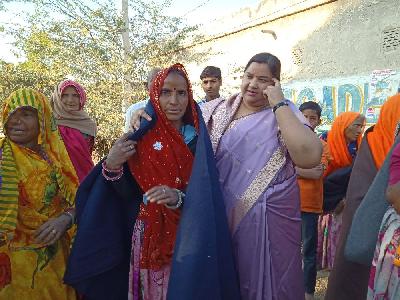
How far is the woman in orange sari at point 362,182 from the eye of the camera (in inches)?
81.8

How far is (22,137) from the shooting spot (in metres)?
2.08

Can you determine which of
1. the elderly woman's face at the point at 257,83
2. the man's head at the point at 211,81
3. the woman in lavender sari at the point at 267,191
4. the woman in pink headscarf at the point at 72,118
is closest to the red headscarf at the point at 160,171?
the woman in lavender sari at the point at 267,191

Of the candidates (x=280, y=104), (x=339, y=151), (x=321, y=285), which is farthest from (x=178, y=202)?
(x=321, y=285)

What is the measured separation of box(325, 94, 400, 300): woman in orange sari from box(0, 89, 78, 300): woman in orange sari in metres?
1.69

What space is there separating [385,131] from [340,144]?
5.55 ft

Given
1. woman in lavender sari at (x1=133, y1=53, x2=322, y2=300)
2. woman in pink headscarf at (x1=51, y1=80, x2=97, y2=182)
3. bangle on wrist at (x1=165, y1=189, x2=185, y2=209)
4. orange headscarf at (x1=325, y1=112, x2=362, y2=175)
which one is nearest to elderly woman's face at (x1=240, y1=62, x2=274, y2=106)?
woman in lavender sari at (x1=133, y1=53, x2=322, y2=300)

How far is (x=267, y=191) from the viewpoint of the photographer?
76.2 inches

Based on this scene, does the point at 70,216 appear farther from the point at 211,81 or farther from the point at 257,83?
the point at 211,81

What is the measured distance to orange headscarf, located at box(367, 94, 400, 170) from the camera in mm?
2033

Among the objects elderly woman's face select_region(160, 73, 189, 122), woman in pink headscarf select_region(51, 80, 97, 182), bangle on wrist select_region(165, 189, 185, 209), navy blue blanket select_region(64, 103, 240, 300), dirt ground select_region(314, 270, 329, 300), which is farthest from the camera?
dirt ground select_region(314, 270, 329, 300)

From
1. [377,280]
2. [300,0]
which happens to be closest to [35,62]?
[300,0]

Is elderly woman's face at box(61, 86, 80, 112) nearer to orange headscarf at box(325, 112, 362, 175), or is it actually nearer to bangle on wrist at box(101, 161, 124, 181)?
bangle on wrist at box(101, 161, 124, 181)

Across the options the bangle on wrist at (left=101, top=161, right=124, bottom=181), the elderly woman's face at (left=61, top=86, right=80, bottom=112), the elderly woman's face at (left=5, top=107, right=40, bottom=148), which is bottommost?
the bangle on wrist at (left=101, top=161, right=124, bottom=181)

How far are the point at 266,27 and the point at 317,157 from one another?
25.7ft
